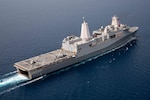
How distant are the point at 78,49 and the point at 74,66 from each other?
4.64 meters

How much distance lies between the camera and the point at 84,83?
187 feet

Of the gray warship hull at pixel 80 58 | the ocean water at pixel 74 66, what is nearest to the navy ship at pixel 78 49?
the gray warship hull at pixel 80 58

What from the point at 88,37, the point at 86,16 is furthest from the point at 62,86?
the point at 86,16

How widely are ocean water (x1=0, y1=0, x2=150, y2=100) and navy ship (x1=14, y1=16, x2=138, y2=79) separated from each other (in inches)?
75.0

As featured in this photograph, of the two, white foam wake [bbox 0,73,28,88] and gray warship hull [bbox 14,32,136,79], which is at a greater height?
gray warship hull [bbox 14,32,136,79]

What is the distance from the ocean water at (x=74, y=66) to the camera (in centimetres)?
5291

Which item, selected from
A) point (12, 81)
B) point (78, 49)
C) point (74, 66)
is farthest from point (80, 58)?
point (12, 81)

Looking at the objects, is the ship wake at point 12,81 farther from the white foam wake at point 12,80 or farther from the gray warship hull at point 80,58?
the gray warship hull at point 80,58

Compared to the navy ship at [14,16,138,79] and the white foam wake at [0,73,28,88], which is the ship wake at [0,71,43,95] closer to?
the white foam wake at [0,73,28,88]

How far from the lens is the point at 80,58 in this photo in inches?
2712

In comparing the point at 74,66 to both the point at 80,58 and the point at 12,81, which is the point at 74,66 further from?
the point at 12,81

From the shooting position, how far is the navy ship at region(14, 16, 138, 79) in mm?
62250

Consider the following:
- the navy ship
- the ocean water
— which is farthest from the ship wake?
the navy ship

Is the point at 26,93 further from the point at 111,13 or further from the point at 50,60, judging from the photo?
the point at 111,13
